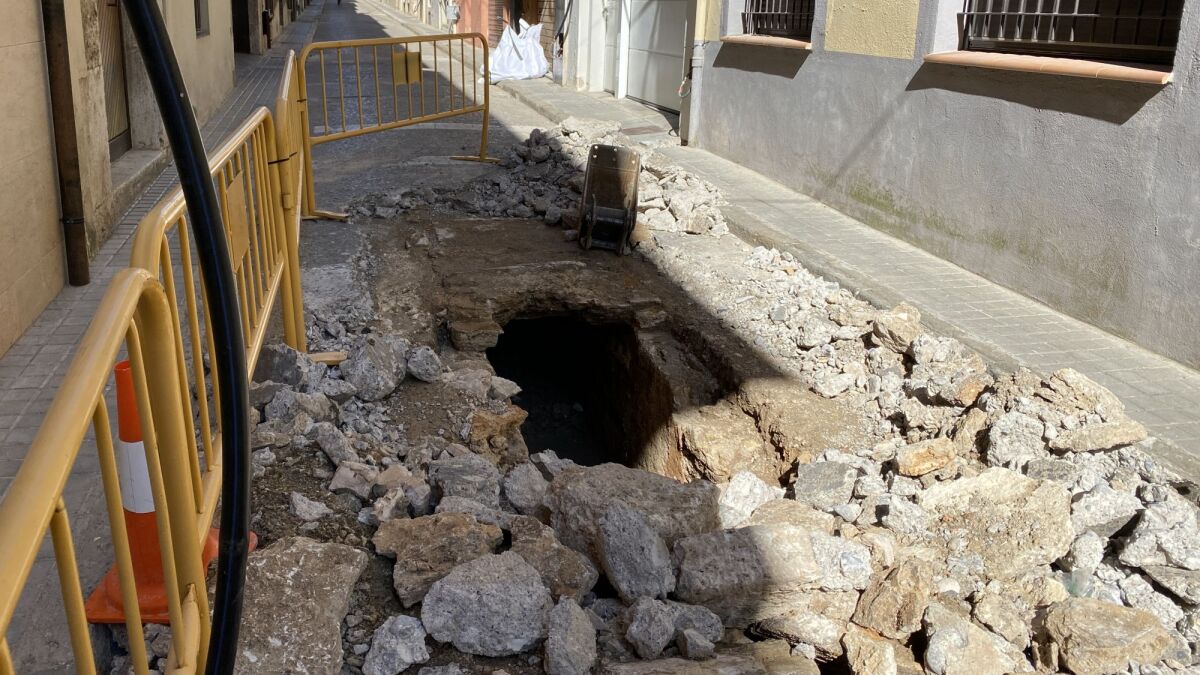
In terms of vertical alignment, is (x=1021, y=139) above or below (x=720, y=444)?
above

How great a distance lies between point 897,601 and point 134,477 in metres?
2.43

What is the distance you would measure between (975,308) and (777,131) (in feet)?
12.6

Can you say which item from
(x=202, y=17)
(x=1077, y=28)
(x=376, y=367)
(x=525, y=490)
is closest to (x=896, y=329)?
(x=1077, y=28)

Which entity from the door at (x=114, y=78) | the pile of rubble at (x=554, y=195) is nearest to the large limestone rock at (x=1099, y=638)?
the pile of rubble at (x=554, y=195)

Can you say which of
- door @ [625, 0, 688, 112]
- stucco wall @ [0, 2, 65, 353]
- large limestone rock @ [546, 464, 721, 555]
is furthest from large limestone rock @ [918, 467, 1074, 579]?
door @ [625, 0, 688, 112]

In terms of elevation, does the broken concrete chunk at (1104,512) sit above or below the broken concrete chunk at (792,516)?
above

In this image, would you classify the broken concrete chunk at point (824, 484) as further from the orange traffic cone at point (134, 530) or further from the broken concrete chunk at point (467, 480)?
the orange traffic cone at point (134, 530)

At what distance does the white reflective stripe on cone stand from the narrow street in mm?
359

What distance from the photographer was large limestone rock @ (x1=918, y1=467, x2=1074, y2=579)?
3.70m

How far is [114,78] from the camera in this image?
8938 millimetres

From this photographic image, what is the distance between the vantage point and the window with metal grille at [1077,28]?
5512 millimetres

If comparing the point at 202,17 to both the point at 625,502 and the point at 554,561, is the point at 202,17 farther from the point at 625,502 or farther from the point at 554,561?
the point at 554,561

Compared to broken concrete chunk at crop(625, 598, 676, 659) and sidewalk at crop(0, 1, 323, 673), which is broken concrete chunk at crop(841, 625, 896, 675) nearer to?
broken concrete chunk at crop(625, 598, 676, 659)

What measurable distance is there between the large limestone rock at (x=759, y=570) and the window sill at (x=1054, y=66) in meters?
3.17
